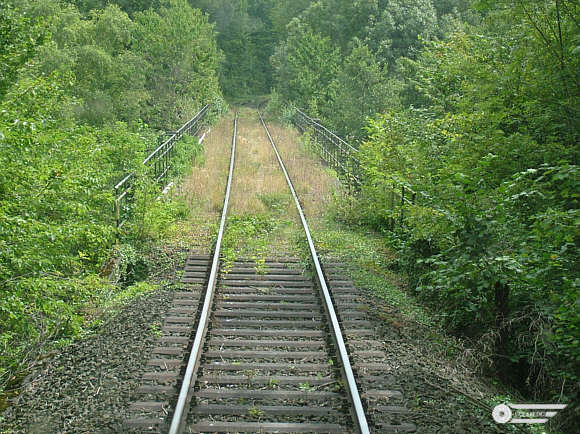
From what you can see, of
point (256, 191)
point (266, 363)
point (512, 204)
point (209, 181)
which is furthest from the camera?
point (209, 181)

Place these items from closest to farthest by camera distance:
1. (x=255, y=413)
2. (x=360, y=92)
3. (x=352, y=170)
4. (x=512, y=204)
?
(x=255, y=413)
(x=512, y=204)
(x=352, y=170)
(x=360, y=92)

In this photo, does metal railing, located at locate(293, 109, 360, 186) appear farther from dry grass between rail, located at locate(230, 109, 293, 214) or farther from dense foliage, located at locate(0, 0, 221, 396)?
dense foliage, located at locate(0, 0, 221, 396)

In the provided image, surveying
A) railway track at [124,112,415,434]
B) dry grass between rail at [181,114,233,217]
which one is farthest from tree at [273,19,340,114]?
railway track at [124,112,415,434]

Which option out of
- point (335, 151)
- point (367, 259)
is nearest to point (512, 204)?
point (367, 259)

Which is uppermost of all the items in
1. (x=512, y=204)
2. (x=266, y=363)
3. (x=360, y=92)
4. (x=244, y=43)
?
(x=244, y=43)

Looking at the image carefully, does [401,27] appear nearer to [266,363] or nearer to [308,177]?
[308,177]

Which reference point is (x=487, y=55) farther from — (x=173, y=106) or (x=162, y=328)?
(x=173, y=106)

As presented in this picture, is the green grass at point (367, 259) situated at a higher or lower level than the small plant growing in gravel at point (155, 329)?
higher

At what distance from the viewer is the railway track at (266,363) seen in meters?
5.13

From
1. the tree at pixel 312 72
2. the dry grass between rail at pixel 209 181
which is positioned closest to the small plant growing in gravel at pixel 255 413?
the dry grass between rail at pixel 209 181

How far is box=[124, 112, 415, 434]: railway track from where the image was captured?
16.8 ft

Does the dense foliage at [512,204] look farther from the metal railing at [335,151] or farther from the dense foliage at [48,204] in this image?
the dense foliage at [48,204]

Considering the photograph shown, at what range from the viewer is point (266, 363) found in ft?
20.4

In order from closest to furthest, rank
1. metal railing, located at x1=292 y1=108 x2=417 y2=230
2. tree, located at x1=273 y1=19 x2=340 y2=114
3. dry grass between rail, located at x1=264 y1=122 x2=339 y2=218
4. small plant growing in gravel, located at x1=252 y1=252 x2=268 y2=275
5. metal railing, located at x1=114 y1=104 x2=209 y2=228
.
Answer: small plant growing in gravel, located at x1=252 y1=252 x2=268 y2=275, metal railing, located at x1=114 y1=104 x2=209 y2=228, metal railing, located at x1=292 y1=108 x2=417 y2=230, dry grass between rail, located at x1=264 y1=122 x2=339 y2=218, tree, located at x1=273 y1=19 x2=340 y2=114
